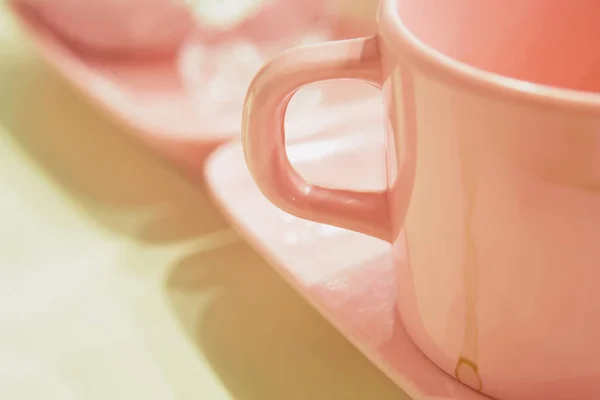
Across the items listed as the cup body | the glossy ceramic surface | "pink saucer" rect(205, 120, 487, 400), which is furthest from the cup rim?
the glossy ceramic surface

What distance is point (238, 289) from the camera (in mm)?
355

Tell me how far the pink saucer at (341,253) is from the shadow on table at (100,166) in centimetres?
5

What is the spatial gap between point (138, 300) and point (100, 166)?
5.6 inches

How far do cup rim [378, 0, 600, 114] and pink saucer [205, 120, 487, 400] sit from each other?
→ 4.7 inches

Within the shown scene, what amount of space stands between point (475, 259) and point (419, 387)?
0.20ft

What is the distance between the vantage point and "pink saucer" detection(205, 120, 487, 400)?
271 mm

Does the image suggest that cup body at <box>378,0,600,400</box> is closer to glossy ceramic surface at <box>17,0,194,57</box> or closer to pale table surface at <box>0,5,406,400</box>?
pale table surface at <box>0,5,406,400</box>

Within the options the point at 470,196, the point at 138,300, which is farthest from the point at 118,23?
the point at 470,196

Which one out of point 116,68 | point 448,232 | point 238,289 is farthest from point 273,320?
point 116,68

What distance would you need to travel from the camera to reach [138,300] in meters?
0.35

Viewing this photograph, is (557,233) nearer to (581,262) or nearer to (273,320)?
(581,262)

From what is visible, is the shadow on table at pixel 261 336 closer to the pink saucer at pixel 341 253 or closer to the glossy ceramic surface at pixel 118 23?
the pink saucer at pixel 341 253

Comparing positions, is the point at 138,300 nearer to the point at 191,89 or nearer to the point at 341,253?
the point at 341,253

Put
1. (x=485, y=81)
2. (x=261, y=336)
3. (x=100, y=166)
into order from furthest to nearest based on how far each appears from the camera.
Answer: (x=100, y=166) → (x=261, y=336) → (x=485, y=81)
